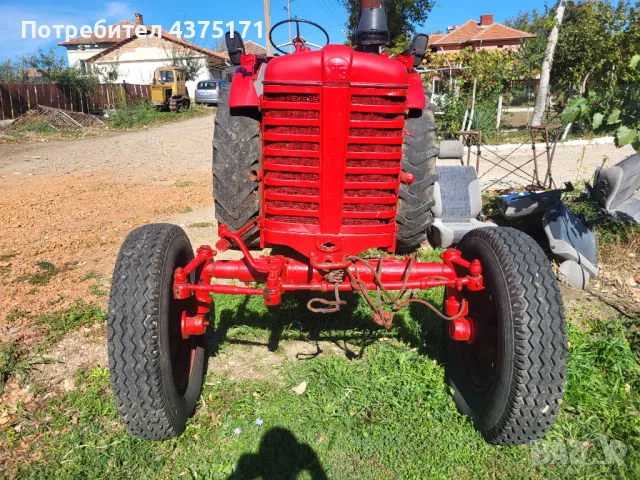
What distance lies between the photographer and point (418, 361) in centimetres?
331

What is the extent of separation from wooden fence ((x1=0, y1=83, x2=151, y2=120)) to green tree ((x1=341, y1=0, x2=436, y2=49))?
12656 millimetres

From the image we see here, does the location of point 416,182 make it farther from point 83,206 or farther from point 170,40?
point 170,40

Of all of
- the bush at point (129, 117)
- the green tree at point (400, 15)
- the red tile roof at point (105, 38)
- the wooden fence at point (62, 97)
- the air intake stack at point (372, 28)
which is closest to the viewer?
the air intake stack at point (372, 28)

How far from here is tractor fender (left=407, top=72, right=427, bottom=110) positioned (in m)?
3.07

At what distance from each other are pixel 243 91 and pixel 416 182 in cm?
128

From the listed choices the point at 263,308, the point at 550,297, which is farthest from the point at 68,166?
the point at 550,297

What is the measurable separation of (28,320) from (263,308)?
1.91 m

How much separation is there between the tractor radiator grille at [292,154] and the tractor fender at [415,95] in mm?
924

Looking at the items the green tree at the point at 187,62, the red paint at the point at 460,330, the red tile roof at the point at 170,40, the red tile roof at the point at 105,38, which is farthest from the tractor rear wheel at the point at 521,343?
the red tile roof at the point at 105,38

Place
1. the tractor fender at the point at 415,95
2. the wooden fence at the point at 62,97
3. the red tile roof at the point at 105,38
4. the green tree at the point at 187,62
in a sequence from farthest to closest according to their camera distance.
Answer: the red tile roof at the point at 105,38 → the green tree at the point at 187,62 → the wooden fence at the point at 62,97 → the tractor fender at the point at 415,95

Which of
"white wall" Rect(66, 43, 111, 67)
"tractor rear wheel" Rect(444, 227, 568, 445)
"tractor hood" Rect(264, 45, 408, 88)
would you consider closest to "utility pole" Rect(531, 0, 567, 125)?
"tractor rear wheel" Rect(444, 227, 568, 445)

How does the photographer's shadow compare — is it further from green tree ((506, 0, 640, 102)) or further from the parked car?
the parked car

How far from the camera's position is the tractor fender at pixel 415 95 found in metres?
3.07

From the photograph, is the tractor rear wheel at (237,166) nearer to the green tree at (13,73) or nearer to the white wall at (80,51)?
the green tree at (13,73)
